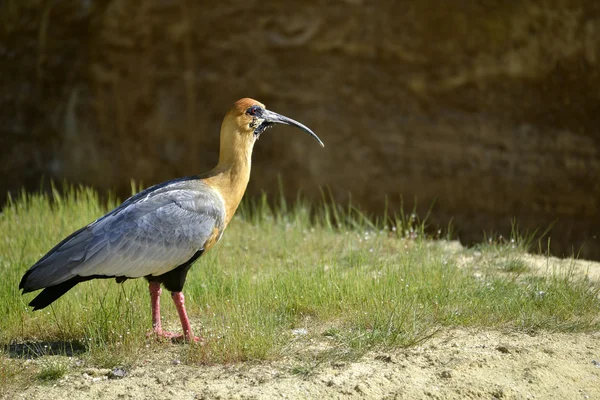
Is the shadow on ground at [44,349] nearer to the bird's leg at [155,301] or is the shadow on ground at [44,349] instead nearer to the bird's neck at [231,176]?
→ the bird's leg at [155,301]

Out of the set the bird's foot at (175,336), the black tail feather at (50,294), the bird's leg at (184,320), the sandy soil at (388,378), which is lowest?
the sandy soil at (388,378)

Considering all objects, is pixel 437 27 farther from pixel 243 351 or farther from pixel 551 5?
pixel 243 351

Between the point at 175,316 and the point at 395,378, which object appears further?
the point at 175,316

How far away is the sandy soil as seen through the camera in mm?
4465

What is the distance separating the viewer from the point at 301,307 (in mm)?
5578

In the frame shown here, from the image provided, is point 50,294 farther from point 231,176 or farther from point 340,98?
point 340,98

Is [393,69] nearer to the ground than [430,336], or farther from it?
farther from it

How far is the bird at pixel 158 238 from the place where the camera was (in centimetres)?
484

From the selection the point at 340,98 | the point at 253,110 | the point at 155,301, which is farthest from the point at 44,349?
the point at 340,98

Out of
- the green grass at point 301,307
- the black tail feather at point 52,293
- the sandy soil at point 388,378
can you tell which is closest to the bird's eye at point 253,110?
the green grass at point 301,307

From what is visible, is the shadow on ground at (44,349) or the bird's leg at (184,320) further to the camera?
the bird's leg at (184,320)

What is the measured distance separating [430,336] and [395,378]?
0.47m

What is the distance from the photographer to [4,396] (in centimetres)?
441

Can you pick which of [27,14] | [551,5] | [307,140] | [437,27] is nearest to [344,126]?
[307,140]
